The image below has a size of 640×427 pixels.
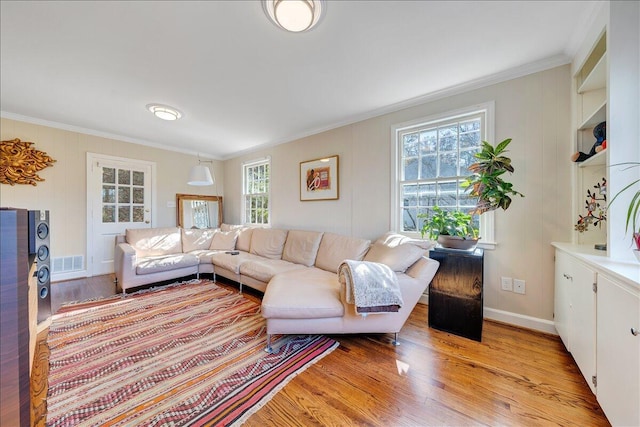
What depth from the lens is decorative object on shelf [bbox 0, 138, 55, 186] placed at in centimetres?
308

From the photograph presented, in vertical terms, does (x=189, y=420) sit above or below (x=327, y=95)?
below

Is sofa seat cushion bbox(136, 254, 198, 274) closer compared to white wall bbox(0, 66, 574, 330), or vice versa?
white wall bbox(0, 66, 574, 330)

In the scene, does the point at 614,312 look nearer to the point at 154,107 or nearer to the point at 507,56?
the point at 507,56

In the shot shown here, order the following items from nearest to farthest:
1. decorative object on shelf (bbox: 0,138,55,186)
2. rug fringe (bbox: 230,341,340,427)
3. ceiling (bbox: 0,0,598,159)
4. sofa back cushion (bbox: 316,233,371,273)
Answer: rug fringe (bbox: 230,341,340,427) → ceiling (bbox: 0,0,598,159) → sofa back cushion (bbox: 316,233,371,273) → decorative object on shelf (bbox: 0,138,55,186)

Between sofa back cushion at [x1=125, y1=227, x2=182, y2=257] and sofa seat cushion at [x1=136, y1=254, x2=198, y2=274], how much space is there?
0.38 m

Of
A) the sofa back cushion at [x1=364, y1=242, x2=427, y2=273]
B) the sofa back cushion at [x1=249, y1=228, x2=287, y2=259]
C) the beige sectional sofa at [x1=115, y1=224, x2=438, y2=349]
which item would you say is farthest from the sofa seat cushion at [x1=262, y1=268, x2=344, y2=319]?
the sofa back cushion at [x1=249, y1=228, x2=287, y2=259]

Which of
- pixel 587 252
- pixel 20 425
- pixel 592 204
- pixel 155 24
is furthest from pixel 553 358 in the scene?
pixel 155 24

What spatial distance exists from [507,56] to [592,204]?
4.39 ft

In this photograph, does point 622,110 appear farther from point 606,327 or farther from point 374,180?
point 374,180

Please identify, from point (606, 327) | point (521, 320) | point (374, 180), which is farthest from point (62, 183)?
point (521, 320)

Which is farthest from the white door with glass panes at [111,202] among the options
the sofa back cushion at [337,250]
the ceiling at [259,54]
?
the sofa back cushion at [337,250]

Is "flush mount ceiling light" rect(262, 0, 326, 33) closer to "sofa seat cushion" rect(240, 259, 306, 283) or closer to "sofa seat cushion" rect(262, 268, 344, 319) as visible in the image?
"sofa seat cushion" rect(262, 268, 344, 319)

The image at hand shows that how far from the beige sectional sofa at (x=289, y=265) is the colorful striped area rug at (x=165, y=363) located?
0.28 meters

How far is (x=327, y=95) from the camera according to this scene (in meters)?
2.62
